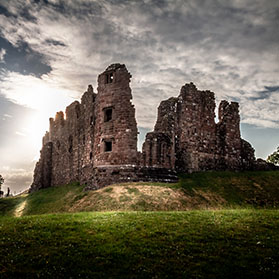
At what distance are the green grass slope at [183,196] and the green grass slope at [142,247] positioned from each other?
506cm

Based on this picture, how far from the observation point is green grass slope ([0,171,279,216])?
19578 millimetres

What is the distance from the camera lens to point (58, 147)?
4206 cm

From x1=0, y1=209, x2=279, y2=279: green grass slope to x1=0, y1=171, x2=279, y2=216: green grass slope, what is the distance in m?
5.06

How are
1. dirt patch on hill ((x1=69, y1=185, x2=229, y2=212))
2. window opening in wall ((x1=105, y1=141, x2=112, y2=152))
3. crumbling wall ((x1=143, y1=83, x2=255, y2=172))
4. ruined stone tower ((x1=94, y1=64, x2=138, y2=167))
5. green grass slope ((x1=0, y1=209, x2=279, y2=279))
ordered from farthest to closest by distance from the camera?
crumbling wall ((x1=143, y1=83, x2=255, y2=172)), window opening in wall ((x1=105, y1=141, x2=112, y2=152)), ruined stone tower ((x1=94, y1=64, x2=138, y2=167)), dirt patch on hill ((x1=69, y1=185, x2=229, y2=212)), green grass slope ((x1=0, y1=209, x2=279, y2=279))

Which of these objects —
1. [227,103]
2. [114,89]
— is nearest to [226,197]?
[114,89]

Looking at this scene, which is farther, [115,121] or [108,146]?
[108,146]

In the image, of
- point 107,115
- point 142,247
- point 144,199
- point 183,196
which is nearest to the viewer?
point 142,247

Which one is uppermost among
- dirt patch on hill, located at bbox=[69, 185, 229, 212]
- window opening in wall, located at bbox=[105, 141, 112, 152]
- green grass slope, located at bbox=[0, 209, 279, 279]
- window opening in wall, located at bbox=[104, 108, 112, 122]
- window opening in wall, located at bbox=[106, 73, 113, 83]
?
window opening in wall, located at bbox=[106, 73, 113, 83]

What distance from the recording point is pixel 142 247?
1063cm

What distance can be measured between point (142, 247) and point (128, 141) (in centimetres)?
1600

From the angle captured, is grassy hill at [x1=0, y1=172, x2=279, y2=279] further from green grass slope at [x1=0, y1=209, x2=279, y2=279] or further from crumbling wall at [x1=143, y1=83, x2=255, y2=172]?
crumbling wall at [x1=143, y1=83, x2=255, y2=172]

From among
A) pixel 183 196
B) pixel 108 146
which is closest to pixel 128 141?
pixel 108 146

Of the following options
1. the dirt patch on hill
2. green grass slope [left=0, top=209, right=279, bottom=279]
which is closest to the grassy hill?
green grass slope [left=0, top=209, right=279, bottom=279]

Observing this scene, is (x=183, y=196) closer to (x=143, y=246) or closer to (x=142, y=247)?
(x=143, y=246)
